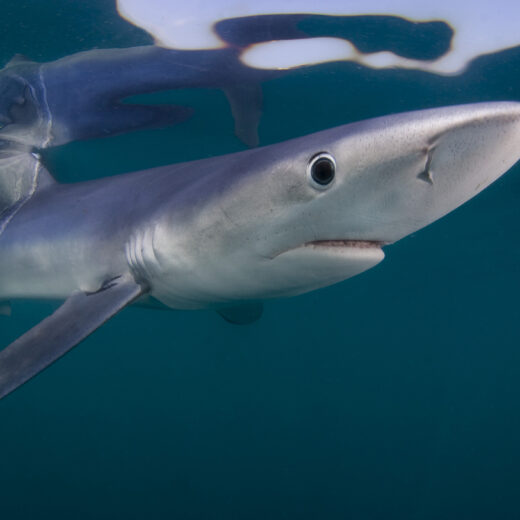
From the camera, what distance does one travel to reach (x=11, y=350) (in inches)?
112

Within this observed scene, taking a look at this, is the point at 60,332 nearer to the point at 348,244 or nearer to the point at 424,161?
the point at 348,244

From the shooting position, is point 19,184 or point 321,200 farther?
point 19,184

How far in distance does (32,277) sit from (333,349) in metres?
54.8

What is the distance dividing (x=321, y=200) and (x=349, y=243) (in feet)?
1.13

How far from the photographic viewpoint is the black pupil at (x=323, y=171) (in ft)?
6.92

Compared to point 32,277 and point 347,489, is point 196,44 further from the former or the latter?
point 347,489

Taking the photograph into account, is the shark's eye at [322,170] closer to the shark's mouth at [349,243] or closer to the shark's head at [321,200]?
the shark's head at [321,200]

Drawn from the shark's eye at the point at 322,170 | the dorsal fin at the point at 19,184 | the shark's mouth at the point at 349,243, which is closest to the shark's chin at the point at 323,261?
the shark's mouth at the point at 349,243

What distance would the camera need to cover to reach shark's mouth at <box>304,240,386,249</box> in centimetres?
241

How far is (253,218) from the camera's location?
8.54ft

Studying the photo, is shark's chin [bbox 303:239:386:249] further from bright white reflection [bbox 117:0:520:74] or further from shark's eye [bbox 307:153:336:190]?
bright white reflection [bbox 117:0:520:74]

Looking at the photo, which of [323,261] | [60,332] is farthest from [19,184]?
[323,261]

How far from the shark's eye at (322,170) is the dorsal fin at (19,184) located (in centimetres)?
420

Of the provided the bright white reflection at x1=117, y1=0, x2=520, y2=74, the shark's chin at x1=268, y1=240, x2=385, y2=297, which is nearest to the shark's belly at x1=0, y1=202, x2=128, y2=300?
the shark's chin at x1=268, y1=240, x2=385, y2=297
